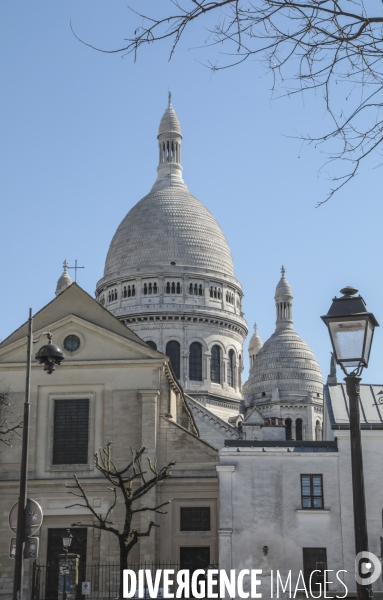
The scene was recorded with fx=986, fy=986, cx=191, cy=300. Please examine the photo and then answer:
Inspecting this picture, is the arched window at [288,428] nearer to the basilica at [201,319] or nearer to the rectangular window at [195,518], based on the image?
the basilica at [201,319]

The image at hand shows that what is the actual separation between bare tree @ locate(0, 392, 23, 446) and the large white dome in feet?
165

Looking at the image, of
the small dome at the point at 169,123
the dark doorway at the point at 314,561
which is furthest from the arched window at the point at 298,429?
the dark doorway at the point at 314,561

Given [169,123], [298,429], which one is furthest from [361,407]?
→ [169,123]

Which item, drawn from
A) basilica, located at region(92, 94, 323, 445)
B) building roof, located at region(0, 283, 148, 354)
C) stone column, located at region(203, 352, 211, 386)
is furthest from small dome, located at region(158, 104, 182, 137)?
building roof, located at region(0, 283, 148, 354)

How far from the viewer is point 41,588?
37844 mm

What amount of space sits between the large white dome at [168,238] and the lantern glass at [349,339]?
258 ft

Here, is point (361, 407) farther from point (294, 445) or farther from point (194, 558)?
point (194, 558)

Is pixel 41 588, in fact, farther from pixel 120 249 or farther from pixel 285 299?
pixel 285 299

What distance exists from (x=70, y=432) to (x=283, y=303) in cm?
6275

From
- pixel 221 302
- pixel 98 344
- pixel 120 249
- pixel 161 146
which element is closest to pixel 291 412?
pixel 221 302

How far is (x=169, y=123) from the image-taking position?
105625 mm

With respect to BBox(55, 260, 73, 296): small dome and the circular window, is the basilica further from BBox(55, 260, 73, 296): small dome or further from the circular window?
the circular window

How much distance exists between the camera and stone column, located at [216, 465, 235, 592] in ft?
112

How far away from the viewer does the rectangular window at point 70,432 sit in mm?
41406
